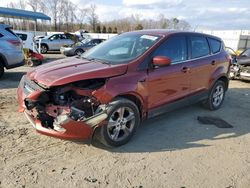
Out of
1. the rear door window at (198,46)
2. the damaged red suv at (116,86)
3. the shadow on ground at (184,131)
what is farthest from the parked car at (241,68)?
the damaged red suv at (116,86)

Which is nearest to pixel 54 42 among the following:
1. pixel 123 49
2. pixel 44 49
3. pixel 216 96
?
pixel 44 49

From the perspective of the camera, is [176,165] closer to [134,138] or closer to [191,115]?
[134,138]

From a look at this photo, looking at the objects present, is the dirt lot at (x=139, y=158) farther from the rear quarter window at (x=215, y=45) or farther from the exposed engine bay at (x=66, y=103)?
the rear quarter window at (x=215, y=45)

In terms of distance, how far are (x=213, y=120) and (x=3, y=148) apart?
12.9 ft

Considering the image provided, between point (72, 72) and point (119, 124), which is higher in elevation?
point (72, 72)

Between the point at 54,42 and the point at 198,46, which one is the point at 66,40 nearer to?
the point at 54,42

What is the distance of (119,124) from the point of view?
14.0 ft

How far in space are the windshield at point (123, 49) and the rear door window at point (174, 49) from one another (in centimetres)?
18

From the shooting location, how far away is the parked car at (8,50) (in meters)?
9.02

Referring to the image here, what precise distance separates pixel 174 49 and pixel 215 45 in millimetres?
1700

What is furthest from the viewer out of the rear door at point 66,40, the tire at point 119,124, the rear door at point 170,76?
the rear door at point 66,40

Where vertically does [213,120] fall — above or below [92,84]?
below

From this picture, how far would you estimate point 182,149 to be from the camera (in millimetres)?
4395

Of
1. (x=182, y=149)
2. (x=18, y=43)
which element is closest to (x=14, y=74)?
(x=18, y=43)
